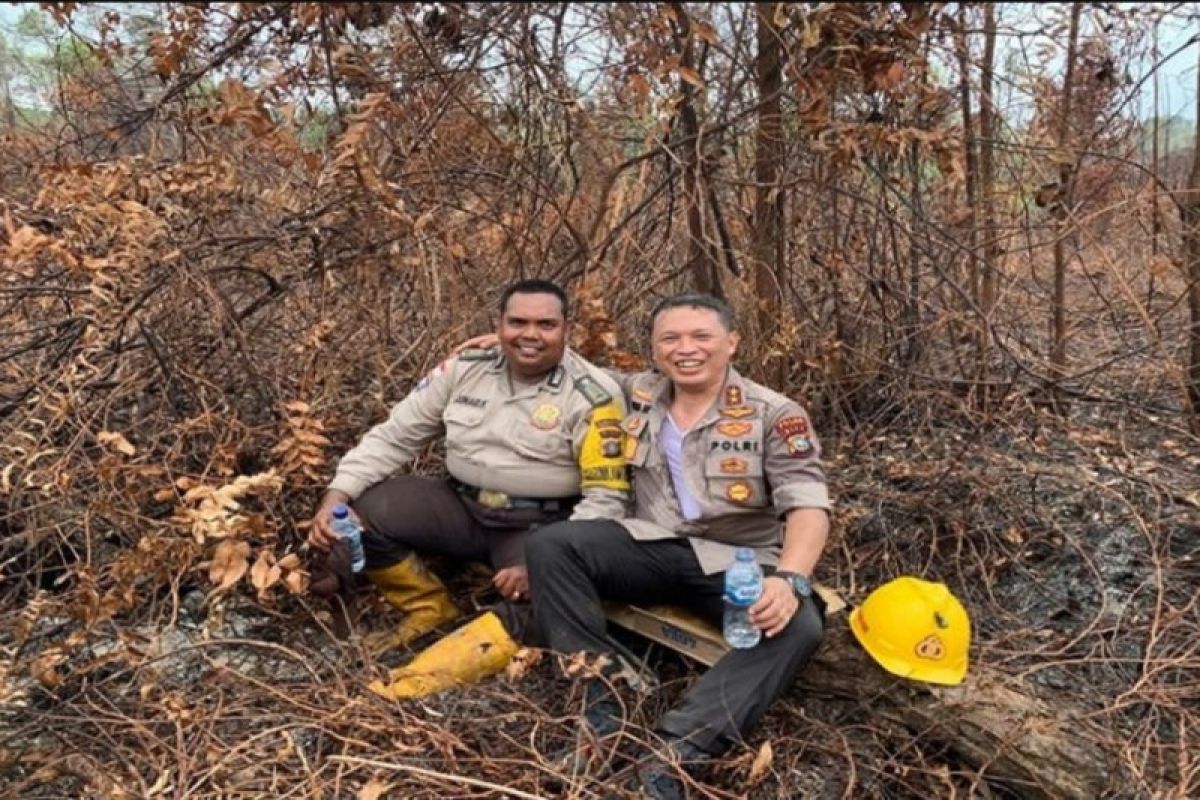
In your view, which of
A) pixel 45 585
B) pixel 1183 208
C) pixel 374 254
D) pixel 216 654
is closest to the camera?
pixel 216 654

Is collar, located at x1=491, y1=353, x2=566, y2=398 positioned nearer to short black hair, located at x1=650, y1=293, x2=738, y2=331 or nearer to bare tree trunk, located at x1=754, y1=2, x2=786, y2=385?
short black hair, located at x1=650, y1=293, x2=738, y2=331

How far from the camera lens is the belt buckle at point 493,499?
11.2ft

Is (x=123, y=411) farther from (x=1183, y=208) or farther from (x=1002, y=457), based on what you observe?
(x=1183, y=208)

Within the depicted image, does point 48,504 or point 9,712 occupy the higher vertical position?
point 48,504

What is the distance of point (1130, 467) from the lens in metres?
4.07

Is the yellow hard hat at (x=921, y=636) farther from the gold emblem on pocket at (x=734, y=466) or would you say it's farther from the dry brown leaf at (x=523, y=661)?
the dry brown leaf at (x=523, y=661)

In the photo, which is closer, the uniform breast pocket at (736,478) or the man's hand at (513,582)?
the uniform breast pocket at (736,478)

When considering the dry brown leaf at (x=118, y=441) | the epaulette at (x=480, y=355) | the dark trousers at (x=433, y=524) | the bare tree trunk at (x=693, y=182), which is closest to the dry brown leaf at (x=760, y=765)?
the dark trousers at (x=433, y=524)

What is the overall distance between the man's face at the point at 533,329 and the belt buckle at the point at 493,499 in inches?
17.7

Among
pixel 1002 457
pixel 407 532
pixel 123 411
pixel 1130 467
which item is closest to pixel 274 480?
pixel 407 532

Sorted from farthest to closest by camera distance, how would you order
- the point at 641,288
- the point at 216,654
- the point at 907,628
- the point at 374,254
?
1. the point at 641,288
2. the point at 374,254
3. the point at 216,654
4. the point at 907,628

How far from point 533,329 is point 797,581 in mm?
1193

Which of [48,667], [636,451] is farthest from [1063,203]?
[48,667]

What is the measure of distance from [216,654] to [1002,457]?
3124 millimetres
